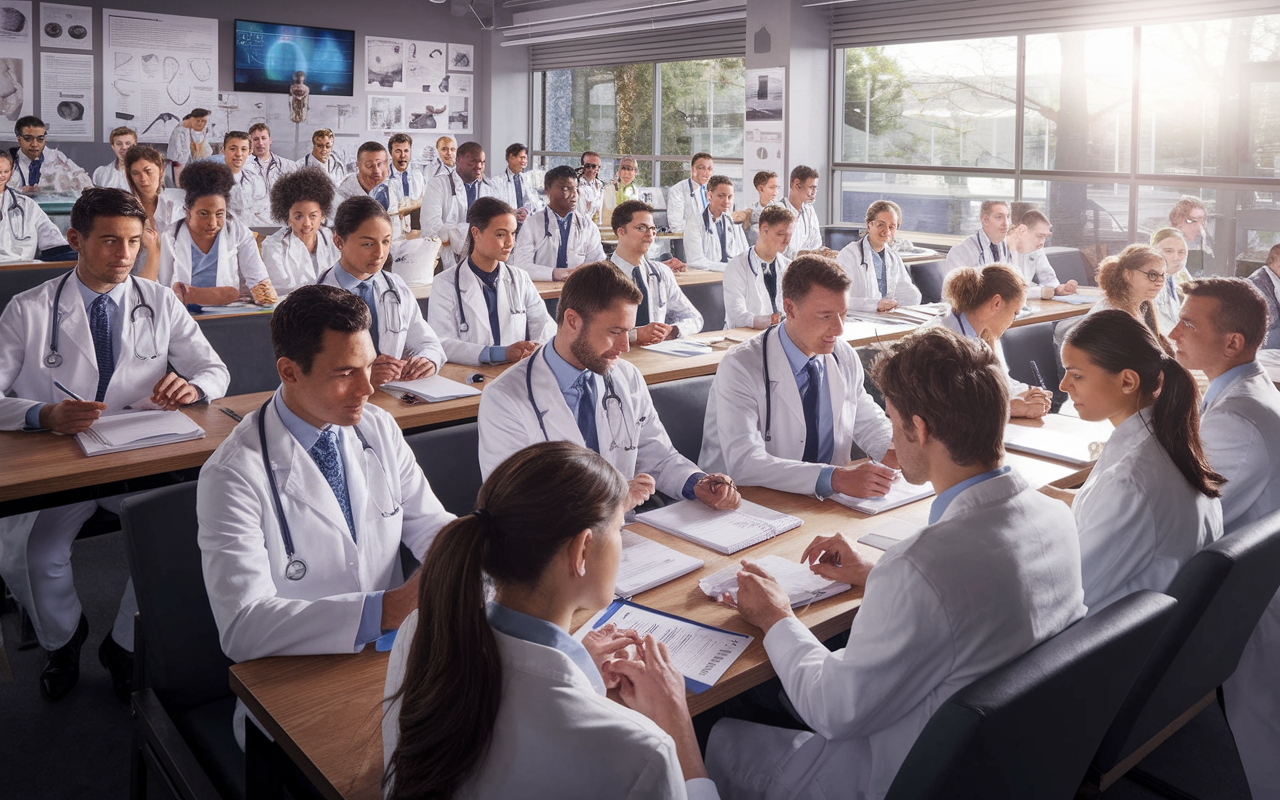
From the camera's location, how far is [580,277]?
2.90m

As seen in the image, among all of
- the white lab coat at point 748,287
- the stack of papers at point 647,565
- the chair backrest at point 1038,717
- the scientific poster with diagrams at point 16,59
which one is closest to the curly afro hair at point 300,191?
the white lab coat at point 748,287

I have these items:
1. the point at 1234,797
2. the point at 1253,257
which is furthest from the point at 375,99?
the point at 1234,797

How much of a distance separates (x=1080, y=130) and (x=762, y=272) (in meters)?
4.18

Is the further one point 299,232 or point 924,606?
point 299,232

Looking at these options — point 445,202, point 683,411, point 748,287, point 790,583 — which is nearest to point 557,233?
point 748,287

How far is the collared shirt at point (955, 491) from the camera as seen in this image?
1.75 metres

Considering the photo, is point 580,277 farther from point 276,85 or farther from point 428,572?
point 276,85

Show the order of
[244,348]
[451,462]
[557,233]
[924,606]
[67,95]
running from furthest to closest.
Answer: [67,95] → [557,233] → [244,348] → [451,462] → [924,606]

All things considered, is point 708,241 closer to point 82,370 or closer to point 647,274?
point 647,274

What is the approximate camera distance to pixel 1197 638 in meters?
2.05

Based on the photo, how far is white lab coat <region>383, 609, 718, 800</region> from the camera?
1257 millimetres

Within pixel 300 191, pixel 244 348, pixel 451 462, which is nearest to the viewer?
pixel 451 462

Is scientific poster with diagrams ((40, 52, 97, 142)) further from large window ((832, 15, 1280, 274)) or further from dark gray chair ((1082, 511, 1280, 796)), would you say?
dark gray chair ((1082, 511, 1280, 796))

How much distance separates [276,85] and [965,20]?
298 inches
